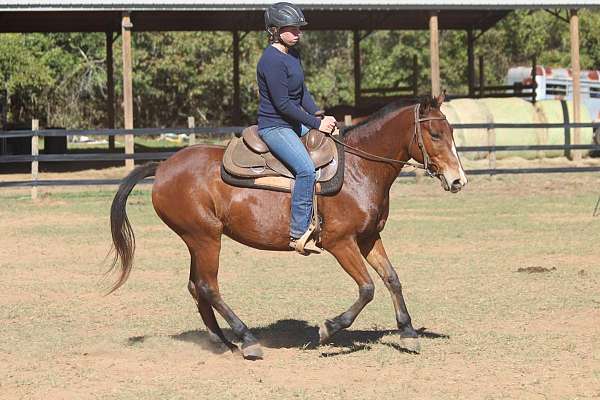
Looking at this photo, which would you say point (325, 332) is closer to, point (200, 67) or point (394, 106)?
point (394, 106)

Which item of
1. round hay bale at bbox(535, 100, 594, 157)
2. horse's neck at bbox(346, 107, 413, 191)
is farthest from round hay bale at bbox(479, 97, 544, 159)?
horse's neck at bbox(346, 107, 413, 191)

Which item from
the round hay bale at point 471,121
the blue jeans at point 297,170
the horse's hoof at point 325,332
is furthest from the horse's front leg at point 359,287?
the round hay bale at point 471,121

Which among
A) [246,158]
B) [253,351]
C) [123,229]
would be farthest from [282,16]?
[253,351]

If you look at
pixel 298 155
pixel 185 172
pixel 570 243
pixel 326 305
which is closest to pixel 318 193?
pixel 298 155

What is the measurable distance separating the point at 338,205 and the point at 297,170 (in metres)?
0.41

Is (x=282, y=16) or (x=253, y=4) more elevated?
(x=253, y=4)

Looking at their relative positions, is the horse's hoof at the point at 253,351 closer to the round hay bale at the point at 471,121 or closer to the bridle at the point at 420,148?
the bridle at the point at 420,148

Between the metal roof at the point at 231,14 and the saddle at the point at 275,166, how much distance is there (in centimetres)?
1678

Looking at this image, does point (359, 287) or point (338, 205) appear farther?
point (338, 205)

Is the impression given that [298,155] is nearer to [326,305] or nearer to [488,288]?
[326,305]

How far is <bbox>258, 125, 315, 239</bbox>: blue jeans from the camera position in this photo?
7.45 metres

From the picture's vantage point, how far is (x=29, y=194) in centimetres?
2086

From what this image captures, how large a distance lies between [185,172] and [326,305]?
2.39 metres

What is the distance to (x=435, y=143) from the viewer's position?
7508 mm
